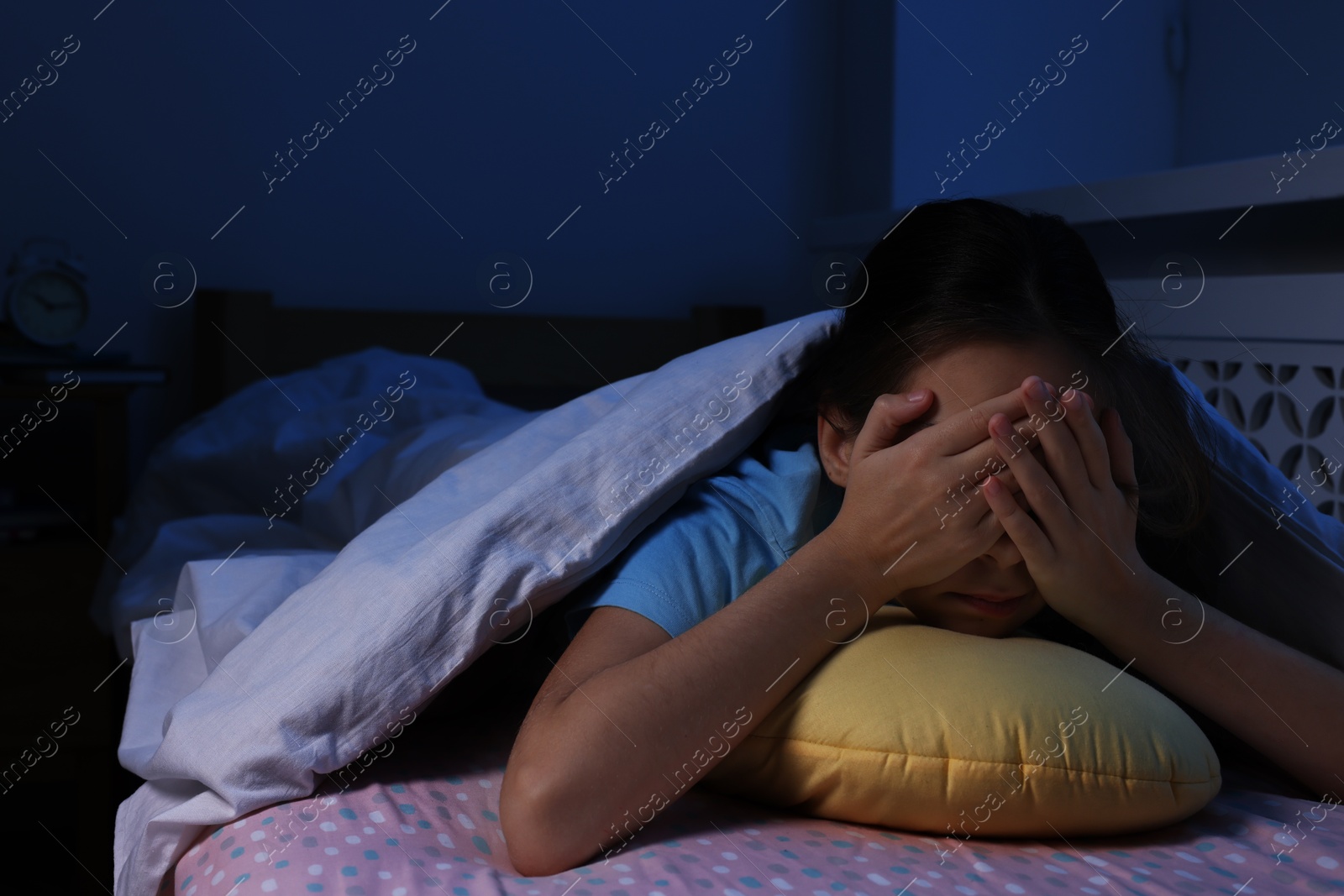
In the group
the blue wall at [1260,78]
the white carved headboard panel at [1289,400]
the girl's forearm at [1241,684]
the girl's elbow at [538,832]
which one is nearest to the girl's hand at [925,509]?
the girl's forearm at [1241,684]

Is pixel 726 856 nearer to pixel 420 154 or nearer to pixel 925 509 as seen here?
pixel 925 509

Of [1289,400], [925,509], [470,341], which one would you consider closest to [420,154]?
[470,341]

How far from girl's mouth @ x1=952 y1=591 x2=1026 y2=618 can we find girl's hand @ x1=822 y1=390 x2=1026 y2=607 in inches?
1.6

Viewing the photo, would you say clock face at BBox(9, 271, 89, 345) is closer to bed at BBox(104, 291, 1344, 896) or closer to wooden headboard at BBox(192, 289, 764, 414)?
wooden headboard at BBox(192, 289, 764, 414)

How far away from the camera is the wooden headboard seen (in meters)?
1.88

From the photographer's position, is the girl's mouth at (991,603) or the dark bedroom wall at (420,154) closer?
the girl's mouth at (991,603)

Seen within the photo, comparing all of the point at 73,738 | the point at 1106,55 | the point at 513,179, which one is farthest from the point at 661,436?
A: the point at 1106,55

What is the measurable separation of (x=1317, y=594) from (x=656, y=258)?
166 centimetres

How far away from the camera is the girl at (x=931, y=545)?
0.58 m

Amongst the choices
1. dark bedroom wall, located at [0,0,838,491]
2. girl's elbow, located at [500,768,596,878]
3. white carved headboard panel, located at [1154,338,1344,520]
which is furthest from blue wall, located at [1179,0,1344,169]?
girl's elbow, located at [500,768,596,878]

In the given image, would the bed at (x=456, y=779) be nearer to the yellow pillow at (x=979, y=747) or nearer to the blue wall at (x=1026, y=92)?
the yellow pillow at (x=979, y=747)

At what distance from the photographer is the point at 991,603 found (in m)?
0.68

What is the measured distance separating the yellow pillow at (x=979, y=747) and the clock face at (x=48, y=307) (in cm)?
153

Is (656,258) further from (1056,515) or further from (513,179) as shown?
(1056,515)
